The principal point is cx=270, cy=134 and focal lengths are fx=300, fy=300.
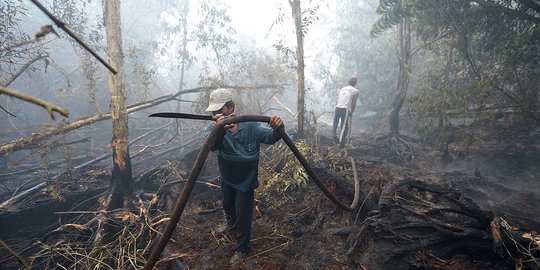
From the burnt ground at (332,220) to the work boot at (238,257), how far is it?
0.21 feet

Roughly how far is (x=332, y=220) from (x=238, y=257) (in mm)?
1461

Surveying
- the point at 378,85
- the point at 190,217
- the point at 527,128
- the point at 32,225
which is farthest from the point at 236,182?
the point at 378,85

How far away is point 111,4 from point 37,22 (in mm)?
15439

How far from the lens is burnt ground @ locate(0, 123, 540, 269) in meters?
3.34

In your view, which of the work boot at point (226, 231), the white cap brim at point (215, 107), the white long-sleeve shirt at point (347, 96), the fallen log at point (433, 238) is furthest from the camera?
the white long-sleeve shirt at point (347, 96)

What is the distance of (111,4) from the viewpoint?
5.32 metres

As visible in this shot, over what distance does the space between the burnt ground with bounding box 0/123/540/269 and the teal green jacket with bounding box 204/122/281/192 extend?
97 cm

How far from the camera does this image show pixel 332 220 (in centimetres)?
426

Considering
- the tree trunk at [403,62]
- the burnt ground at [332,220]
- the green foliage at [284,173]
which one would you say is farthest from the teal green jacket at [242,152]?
the tree trunk at [403,62]

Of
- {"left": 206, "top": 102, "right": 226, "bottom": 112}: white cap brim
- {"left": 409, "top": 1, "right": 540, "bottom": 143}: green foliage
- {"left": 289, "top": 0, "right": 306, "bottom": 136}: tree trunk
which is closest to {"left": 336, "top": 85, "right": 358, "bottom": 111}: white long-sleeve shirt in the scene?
{"left": 409, "top": 1, "right": 540, "bottom": 143}: green foliage

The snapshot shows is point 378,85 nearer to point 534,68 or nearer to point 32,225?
point 534,68

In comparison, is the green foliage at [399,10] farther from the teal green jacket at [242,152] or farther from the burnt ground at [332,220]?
the teal green jacket at [242,152]

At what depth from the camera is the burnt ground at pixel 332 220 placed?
3344 millimetres

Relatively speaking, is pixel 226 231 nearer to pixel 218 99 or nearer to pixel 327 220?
pixel 327 220
